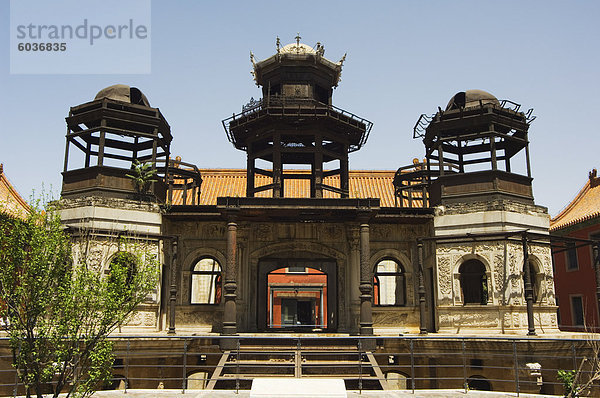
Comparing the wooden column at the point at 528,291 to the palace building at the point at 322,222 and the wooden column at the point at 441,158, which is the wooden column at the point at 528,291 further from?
the wooden column at the point at 441,158

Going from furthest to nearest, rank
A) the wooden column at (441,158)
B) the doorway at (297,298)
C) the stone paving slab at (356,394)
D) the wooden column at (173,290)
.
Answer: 1. the doorway at (297,298)
2. the wooden column at (441,158)
3. the wooden column at (173,290)
4. the stone paving slab at (356,394)

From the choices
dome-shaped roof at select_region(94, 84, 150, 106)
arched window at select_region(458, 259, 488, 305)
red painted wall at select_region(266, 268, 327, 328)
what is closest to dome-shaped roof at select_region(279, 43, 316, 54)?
dome-shaped roof at select_region(94, 84, 150, 106)

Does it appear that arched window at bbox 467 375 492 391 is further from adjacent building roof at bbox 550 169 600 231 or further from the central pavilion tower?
adjacent building roof at bbox 550 169 600 231

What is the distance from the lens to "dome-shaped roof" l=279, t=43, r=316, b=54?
22241mm

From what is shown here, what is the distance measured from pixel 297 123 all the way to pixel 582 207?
63.5ft

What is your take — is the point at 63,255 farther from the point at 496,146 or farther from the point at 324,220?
the point at 496,146

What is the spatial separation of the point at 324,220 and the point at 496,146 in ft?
26.7

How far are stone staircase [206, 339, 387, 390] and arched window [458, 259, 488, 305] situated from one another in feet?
20.9

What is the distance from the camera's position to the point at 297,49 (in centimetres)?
2230

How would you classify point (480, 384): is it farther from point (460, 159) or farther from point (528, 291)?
point (460, 159)

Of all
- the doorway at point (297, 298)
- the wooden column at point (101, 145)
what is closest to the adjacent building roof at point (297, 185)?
the doorway at point (297, 298)

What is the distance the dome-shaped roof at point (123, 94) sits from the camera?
2111 cm

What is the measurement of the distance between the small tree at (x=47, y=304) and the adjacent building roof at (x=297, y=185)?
2447 centimetres

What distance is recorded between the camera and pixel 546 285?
64.3 feet
